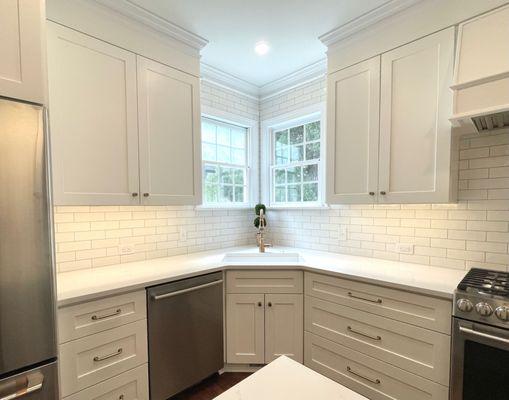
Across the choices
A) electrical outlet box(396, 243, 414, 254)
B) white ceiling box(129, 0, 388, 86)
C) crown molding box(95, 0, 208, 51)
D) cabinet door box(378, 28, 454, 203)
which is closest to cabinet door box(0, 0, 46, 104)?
crown molding box(95, 0, 208, 51)

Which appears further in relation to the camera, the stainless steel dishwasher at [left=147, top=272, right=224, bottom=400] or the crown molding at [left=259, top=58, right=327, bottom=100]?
the crown molding at [left=259, top=58, right=327, bottom=100]

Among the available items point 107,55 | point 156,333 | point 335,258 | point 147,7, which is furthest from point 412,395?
point 147,7

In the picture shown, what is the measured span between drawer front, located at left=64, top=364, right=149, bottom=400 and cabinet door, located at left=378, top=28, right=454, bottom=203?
1.98m

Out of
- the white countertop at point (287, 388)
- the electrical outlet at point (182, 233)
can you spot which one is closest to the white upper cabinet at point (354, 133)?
the electrical outlet at point (182, 233)

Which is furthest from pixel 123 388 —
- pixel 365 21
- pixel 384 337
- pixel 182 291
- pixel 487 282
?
pixel 365 21

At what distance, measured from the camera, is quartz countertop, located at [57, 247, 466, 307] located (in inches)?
60.4

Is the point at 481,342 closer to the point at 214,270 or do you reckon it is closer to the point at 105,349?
the point at 214,270

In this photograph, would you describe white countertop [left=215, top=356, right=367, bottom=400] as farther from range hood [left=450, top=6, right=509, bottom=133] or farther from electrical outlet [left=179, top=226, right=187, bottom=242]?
electrical outlet [left=179, top=226, right=187, bottom=242]

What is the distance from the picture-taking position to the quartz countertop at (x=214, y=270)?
60.4 inches

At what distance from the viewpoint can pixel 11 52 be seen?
106 centimetres

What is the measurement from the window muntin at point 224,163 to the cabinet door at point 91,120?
1020mm

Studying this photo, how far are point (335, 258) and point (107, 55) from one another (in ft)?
7.45

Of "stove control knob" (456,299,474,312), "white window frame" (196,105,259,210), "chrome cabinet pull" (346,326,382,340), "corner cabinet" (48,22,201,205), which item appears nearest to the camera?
"stove control knob" (456,299,474,312)

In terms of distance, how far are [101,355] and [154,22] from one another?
2.19m
